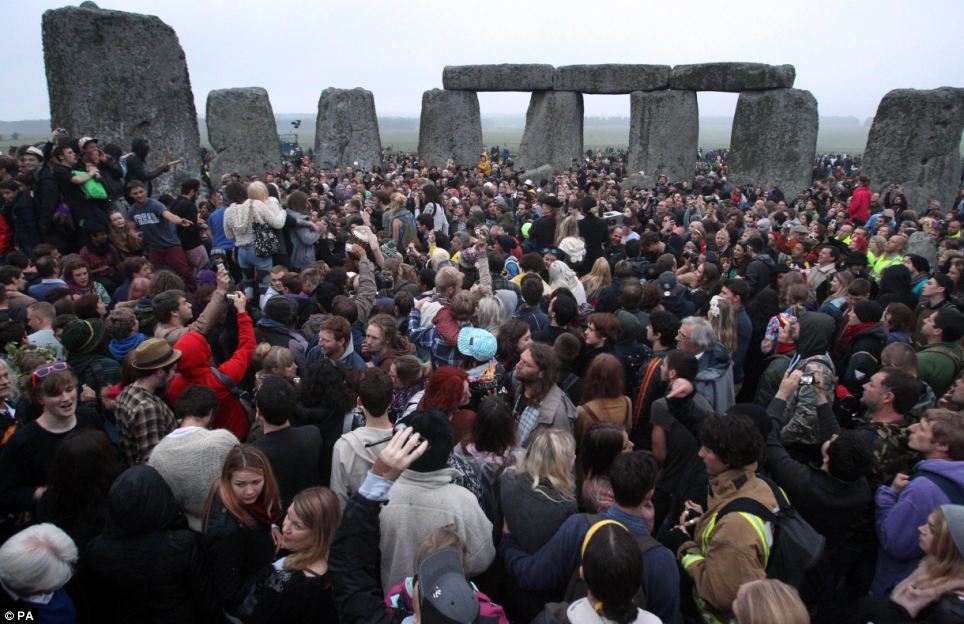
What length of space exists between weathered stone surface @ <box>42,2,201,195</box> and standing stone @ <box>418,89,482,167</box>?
10606 millimetres

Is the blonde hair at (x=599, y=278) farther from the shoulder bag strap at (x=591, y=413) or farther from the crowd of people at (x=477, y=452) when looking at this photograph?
the shoulder bag strap at (x=591, y=413)

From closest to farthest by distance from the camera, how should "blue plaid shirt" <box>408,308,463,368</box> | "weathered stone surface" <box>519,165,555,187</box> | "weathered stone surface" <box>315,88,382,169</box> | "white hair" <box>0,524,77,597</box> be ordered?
"white hair" <box>0,524,77,597</box>, "blue plaid shirt" <box>408,308,463,368</box>, "weathered stone surface" <box>519,165,555,187</box>, "weathered stone surface" <box>315,88,382,169</box>

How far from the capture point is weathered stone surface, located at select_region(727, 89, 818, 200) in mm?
17625

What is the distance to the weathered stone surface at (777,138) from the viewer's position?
17.6 m

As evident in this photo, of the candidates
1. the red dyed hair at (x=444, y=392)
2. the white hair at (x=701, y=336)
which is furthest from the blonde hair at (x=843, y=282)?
the red dyed hair at (x=444, y=392)

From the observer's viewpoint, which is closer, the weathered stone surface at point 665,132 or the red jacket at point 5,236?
the red jacket at point 5,236

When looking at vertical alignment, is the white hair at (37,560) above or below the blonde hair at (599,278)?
below

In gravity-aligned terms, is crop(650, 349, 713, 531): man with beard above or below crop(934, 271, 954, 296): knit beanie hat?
below

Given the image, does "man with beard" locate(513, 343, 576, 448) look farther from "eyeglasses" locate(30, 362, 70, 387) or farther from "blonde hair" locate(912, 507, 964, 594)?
"eyeglasses" locate(30, 362, 70, 387)

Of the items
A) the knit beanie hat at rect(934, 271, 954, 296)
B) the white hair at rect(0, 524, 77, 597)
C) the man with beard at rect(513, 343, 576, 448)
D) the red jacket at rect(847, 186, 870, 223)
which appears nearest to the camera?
the white hair at rect(0, 524, 77, 597)

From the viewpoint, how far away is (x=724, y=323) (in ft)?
16.6

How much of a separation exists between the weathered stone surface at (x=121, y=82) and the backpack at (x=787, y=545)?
1113 centimetres

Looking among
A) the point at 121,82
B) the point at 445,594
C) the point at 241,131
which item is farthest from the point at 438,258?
the point at 241,131

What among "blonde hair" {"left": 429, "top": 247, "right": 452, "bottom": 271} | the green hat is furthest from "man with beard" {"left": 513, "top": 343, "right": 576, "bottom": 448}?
"blonde hair" {"left": 429, "top": 247, "right": 452, "bottom": 271}
